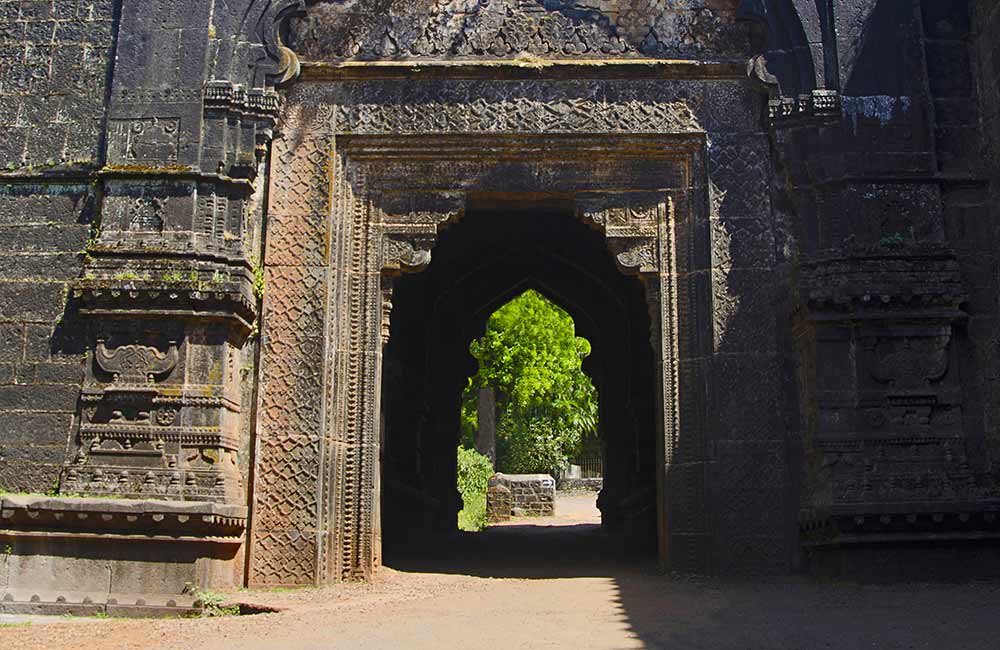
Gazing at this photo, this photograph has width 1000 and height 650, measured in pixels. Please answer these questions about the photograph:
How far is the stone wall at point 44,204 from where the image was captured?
786cm

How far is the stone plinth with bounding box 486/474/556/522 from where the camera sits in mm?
21047

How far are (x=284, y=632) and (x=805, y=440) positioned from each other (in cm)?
416

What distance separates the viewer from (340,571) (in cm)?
805

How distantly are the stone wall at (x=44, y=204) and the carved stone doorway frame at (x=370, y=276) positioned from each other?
4.90ft

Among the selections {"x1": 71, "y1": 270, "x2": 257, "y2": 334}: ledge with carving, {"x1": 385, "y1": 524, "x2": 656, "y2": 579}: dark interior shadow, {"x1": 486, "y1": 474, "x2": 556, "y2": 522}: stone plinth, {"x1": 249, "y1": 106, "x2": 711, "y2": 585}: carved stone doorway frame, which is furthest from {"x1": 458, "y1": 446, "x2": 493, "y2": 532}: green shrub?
{"x1": 71, "y1": 270, "x2": 257, "y2": 334}: ledge with carving

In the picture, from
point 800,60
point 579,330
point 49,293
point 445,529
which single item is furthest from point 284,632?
point 579,330

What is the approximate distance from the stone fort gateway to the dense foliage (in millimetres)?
17855

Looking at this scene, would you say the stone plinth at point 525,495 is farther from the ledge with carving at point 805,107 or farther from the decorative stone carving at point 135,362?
the ledge with carving at point 805,107

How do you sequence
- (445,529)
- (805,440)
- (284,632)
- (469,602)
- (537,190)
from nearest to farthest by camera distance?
(284,632)
(469,602)
(805,440)
(537,190)
(445,529)

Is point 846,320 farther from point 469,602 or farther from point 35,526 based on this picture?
point 35,526

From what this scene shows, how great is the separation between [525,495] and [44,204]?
47.1 ft

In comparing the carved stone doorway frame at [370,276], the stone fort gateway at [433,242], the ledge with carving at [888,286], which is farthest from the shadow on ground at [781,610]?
the ledge with carving at [888,286]

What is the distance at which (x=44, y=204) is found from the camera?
837cm

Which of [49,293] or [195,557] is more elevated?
[49,293]
